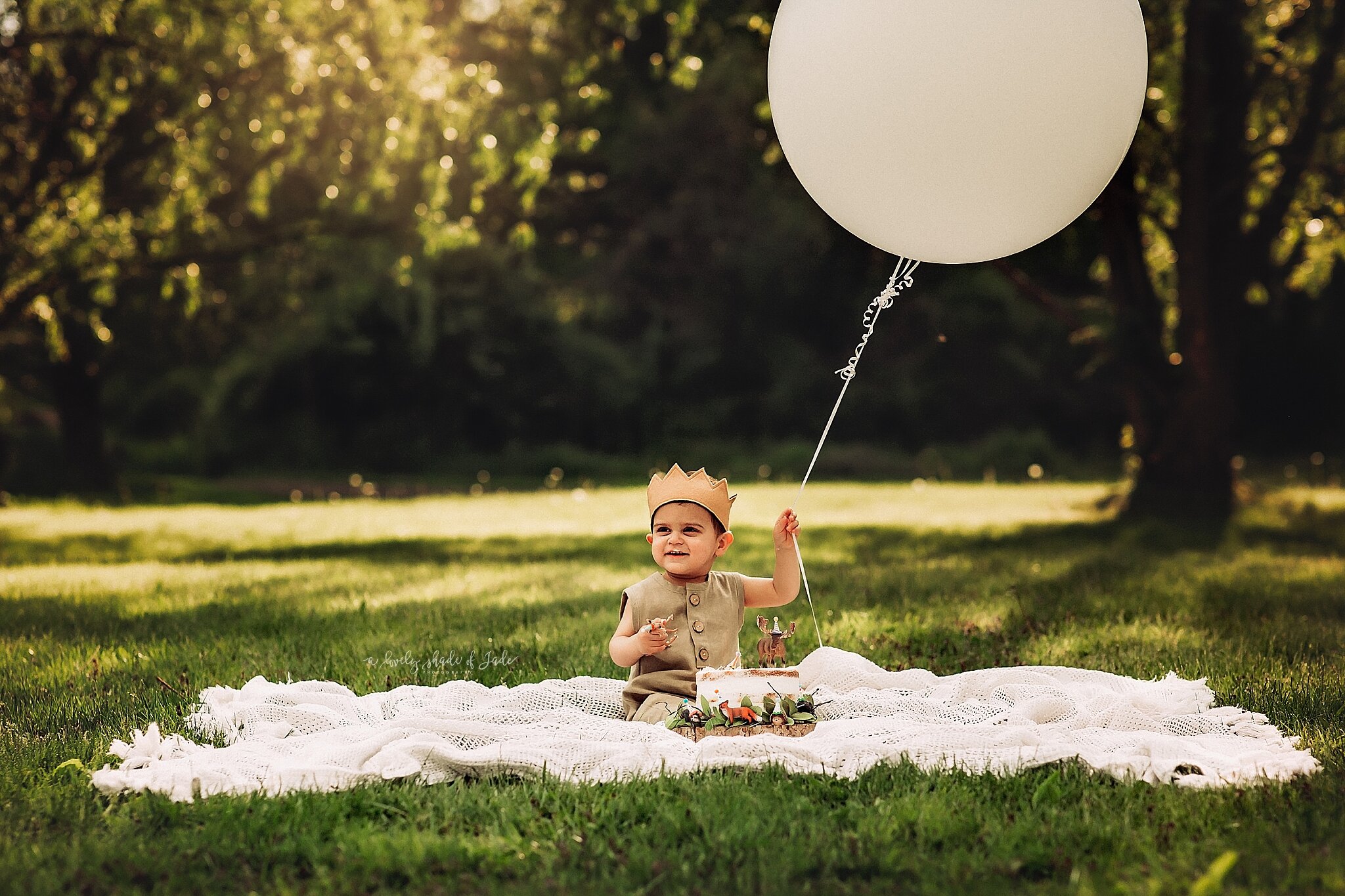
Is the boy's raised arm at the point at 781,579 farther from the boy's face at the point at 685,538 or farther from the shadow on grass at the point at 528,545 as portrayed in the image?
the shadow on grass at the point at 528,545

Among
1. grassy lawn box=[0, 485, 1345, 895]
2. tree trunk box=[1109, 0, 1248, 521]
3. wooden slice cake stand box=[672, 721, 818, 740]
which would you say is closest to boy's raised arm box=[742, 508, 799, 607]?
wooden slice cake stand box=[672, 721, 818, 740]

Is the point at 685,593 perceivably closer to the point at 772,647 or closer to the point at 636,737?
the point at 772,647

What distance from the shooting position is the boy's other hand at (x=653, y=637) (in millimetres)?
3502

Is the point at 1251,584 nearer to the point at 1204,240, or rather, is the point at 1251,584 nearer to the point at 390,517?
the point at 1204,240

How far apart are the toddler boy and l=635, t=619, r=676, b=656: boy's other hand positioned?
0.13m

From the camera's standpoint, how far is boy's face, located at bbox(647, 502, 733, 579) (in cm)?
374

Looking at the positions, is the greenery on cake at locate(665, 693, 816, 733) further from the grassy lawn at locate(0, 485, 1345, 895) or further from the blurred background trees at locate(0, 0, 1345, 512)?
the blurred background trees at locate(0, 0, 1345, 512)

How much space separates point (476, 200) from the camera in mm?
10219

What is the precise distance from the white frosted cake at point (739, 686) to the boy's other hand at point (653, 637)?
0.15 m

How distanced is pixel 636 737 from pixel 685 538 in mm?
662

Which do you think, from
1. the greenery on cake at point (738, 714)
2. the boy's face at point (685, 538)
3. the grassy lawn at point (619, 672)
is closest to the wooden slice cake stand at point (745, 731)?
the greenery on cake at point (738, 714)

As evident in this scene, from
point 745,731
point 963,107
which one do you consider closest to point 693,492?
point 745,731

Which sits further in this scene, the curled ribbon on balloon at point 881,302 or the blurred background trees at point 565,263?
the blurred background trees at point 565,263

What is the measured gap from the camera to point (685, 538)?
374 cm
